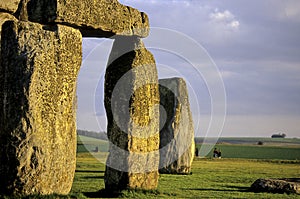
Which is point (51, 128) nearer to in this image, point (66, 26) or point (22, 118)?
point (22, 118)

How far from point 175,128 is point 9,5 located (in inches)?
453

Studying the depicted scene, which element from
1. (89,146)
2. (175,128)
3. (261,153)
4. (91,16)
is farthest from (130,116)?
(89,146)

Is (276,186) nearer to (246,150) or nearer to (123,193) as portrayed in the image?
(123,193)

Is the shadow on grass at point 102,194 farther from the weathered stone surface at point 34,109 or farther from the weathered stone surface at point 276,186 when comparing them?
the weathered stone surface at point 276,186

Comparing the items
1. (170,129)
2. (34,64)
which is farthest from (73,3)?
(170,129)

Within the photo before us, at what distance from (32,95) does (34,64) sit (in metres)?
0.60

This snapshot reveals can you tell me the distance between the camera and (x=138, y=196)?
40.1 feet

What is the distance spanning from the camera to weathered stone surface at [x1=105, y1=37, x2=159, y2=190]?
1284 centimetres

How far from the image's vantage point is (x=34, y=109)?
9.71 m

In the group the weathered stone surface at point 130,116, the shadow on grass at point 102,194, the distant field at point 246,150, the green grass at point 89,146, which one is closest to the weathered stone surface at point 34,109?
the shadow on grass at point 102,194

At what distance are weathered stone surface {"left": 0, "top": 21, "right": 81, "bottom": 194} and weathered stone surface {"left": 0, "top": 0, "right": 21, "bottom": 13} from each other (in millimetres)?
495

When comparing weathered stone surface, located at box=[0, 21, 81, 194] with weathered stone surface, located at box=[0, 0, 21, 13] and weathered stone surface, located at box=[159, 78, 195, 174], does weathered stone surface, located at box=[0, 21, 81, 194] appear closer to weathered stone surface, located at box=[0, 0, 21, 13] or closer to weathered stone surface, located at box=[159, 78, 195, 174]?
weathered stone surface, located at box=[0, 0, 21, 13]

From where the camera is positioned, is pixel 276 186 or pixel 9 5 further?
pixel 276 186

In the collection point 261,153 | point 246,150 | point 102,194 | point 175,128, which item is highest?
point 175,128
